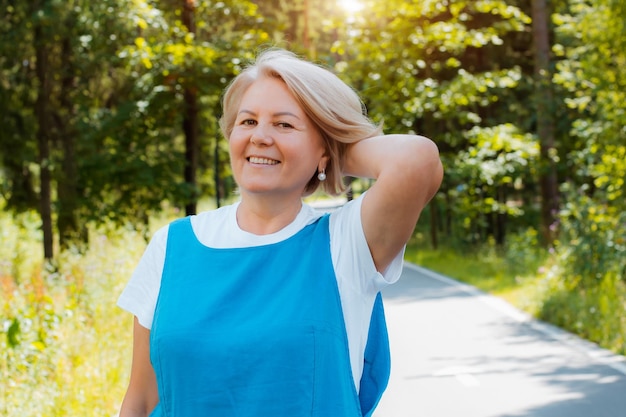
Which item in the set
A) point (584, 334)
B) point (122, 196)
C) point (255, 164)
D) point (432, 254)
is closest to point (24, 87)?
point (122, 196)

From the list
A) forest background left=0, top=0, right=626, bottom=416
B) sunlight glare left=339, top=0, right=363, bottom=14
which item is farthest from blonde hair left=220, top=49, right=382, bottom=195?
sunlight glare left=339, top=0, right=363, bottom=14

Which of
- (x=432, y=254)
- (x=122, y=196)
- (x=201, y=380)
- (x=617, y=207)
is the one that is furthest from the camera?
(x=432, y=254)

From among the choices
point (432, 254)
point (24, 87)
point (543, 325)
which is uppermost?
point (24, 87)

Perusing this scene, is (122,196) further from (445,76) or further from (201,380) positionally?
(201,380)

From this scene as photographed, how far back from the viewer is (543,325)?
13.2m

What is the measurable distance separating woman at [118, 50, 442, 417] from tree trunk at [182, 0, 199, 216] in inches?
678

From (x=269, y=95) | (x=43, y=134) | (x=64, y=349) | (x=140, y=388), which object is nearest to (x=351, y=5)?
(x=43, y=134)

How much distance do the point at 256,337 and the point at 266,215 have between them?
1.27ft

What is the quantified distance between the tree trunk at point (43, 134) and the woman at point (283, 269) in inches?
850

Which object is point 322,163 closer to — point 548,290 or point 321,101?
point 321,101

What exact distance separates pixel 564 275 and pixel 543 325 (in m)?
2.21

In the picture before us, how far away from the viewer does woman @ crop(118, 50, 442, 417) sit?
8.36 ft

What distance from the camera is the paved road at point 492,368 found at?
337 inches

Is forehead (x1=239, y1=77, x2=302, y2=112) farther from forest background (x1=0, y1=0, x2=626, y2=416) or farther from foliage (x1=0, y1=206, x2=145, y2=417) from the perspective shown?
forest background (x1=0, y1=0, x2=626, y2=416)
